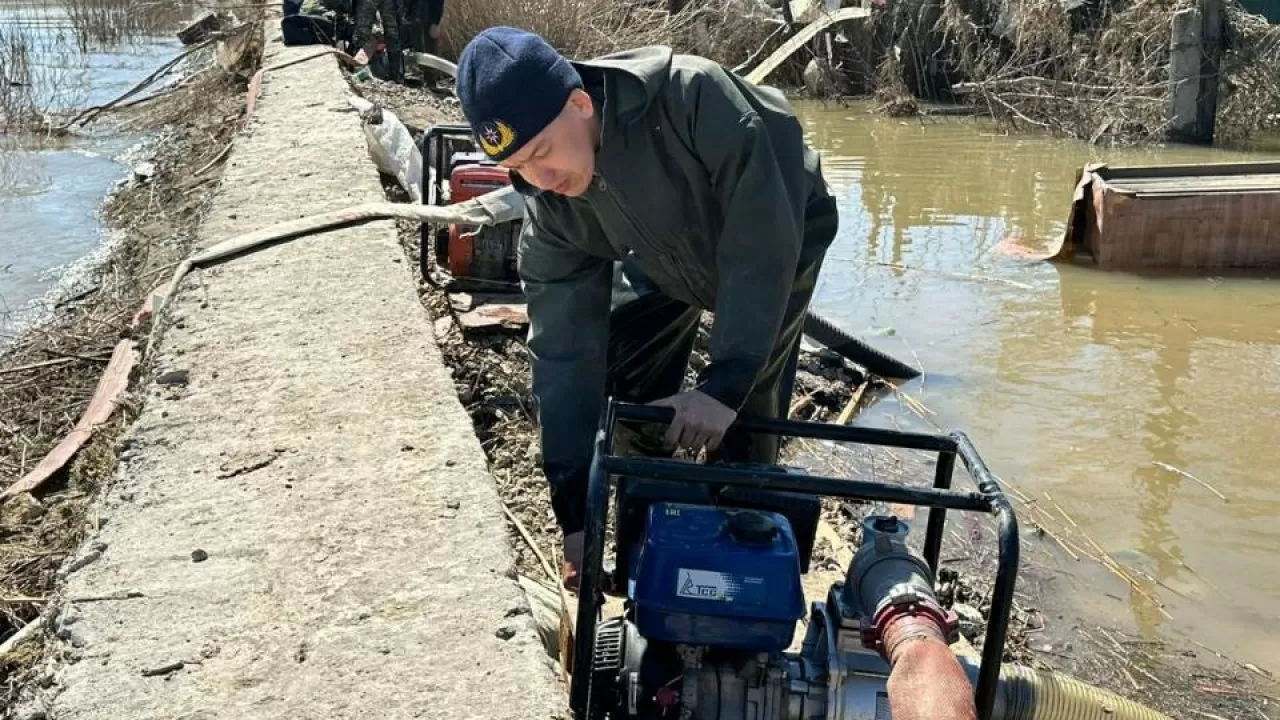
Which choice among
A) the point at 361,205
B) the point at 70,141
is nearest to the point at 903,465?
the point at 361,205

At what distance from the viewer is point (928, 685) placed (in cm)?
190

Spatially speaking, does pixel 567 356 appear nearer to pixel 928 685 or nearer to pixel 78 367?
pixel 928 685

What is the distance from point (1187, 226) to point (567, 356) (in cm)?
715

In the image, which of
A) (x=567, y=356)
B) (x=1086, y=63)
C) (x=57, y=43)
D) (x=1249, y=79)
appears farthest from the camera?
(x=57, y=43)

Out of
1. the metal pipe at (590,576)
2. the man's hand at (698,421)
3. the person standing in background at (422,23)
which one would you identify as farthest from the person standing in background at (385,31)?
the metal pipe at (590,576)

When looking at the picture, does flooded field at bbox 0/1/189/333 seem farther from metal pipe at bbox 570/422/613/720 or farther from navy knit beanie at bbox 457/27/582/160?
metal pipe at bbox 570/422/613/720

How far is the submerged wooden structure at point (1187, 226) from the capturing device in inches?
345

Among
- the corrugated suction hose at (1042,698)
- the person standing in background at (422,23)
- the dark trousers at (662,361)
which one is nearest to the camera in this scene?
the corrugated suction hose at (1042,698)

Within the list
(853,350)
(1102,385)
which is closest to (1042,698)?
(853,350)

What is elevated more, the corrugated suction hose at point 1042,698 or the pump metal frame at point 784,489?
the pump metal frame at point 784,489

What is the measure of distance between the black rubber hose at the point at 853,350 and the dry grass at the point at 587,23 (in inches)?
312

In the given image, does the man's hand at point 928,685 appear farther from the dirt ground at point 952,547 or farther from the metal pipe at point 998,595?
the dirt ground at point 952,547

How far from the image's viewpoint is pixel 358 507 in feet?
10.7

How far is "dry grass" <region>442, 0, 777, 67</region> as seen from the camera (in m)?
14.0
